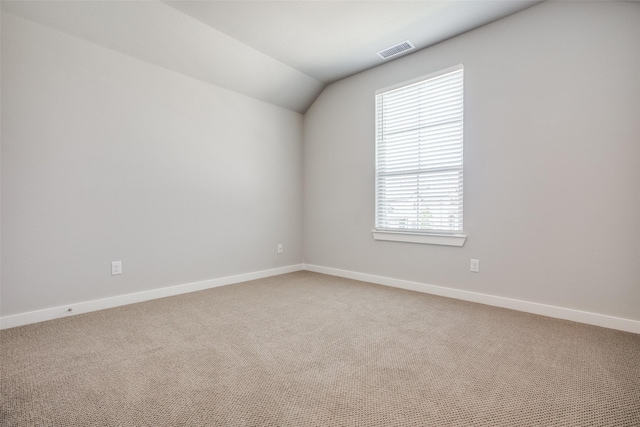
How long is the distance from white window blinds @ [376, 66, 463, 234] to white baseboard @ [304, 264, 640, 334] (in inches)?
23.6

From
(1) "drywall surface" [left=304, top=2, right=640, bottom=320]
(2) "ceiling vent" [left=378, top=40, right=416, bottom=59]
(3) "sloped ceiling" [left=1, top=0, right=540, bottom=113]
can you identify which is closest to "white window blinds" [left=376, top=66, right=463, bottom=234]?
(1) "drywall surface" [left=304, top=2, right=640, bottom=320]

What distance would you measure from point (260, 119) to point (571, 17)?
10.5ft

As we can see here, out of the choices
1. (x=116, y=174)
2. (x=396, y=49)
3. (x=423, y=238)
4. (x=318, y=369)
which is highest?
(x=396, y=49)

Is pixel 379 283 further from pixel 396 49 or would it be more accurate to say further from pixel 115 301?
pixel 115 301

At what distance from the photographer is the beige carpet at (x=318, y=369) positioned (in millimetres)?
1301

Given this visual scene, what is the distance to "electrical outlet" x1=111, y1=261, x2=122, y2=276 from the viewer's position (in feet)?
9.11

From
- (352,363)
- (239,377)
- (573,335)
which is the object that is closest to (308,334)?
(352,363)

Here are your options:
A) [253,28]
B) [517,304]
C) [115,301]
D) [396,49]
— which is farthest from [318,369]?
[396,49]

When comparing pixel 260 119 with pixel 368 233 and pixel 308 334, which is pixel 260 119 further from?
pixel 308 334

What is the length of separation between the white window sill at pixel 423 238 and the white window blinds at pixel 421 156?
6cm

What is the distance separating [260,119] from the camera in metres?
4.01

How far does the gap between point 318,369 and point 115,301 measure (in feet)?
7.09

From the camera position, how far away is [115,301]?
110 inches

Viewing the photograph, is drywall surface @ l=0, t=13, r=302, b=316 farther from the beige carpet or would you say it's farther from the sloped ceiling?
the beige carpet
